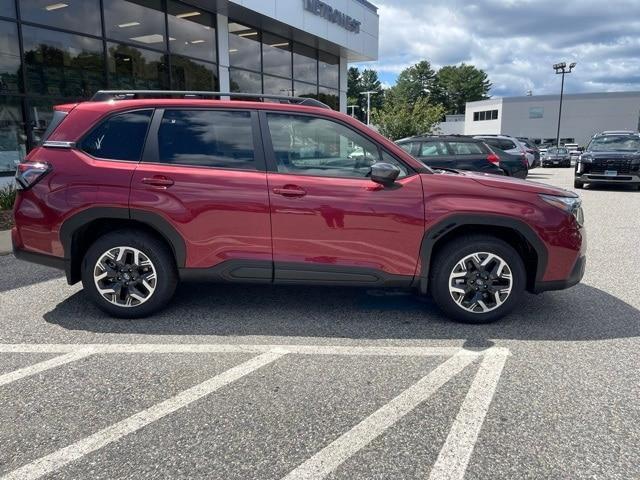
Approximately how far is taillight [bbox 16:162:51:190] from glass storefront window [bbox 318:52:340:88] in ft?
56.9

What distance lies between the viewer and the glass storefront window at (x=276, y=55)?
16922 mm

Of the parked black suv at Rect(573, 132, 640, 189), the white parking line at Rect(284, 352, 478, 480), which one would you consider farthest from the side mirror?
the parked black suv at Rect(573, 132, 640, 189)

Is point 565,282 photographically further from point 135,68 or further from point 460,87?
point 460,87

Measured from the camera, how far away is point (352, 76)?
114 m

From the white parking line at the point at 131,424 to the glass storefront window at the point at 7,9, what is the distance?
10.5 meters

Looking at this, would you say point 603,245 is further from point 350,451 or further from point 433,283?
point 350,451

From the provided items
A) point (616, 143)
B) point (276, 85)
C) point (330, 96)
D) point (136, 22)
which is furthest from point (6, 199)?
point (616, 143)

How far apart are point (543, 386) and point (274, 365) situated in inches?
68.3

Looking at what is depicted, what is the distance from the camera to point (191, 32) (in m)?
14.2

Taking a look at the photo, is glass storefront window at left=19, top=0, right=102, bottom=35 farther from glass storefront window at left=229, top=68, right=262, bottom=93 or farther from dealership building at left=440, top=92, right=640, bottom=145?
dealership building at left=440, top=92, right=640, bottom=145

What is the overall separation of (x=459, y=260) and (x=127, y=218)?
2.72 meters

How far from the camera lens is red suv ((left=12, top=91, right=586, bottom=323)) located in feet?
12.7

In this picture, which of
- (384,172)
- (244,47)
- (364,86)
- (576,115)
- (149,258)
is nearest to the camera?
(384,172)

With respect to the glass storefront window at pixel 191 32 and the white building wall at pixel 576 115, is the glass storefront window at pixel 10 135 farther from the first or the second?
the white building wall at pixel 576 115
